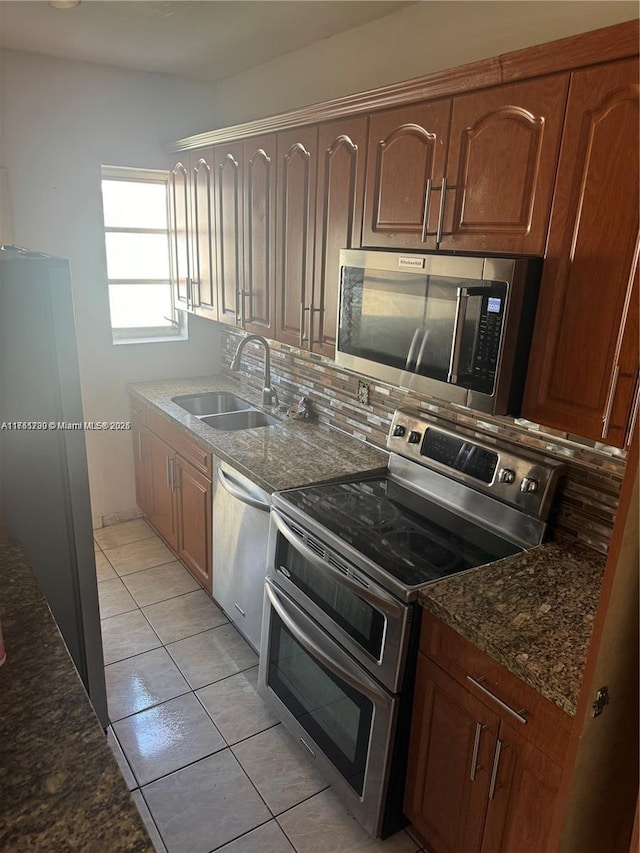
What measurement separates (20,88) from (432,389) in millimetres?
2660

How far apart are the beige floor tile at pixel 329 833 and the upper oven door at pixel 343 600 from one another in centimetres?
59

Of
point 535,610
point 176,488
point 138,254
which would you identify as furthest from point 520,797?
point 138,254

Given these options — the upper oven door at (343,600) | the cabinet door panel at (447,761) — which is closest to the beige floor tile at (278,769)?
the cabinet door panel at (447,761)

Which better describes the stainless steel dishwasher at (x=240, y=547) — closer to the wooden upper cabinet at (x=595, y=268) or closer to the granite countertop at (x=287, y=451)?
the granite countertop at (x=287, y=451)

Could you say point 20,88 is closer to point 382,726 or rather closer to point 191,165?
point 191,165

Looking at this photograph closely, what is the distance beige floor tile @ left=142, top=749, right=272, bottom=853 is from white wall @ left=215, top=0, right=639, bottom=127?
2.59 meters

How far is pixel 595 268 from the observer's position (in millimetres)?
1404

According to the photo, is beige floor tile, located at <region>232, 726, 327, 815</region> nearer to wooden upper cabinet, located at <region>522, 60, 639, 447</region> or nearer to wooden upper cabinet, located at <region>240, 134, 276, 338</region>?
wooden upper cabinet, located at <region>522, 60, 639, 447</region>

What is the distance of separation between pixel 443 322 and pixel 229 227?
5.16ft

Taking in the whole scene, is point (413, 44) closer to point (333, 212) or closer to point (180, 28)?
point (333, 212)

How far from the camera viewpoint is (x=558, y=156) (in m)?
1.43

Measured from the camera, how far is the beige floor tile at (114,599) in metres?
2.94

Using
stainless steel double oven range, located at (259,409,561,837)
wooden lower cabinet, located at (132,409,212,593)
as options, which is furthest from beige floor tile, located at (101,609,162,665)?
stainless steel double oven range, located at (259,409,561,837)

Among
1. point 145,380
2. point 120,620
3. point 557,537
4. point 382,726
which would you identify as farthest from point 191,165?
point 382,726
